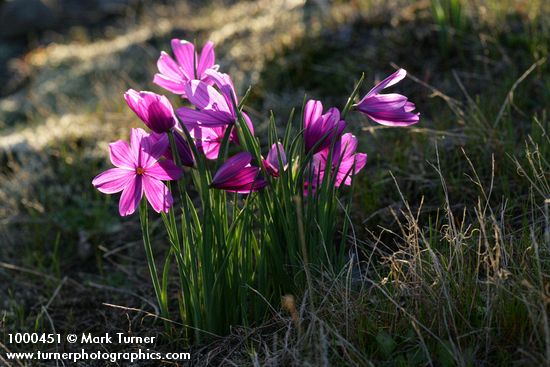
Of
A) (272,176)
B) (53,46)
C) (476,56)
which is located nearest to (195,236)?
(272,176)

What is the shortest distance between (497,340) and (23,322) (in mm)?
1940

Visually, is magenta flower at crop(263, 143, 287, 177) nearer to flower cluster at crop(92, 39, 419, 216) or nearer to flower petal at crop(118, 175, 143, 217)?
flower cluster at crop(92, 39, 419, 216)

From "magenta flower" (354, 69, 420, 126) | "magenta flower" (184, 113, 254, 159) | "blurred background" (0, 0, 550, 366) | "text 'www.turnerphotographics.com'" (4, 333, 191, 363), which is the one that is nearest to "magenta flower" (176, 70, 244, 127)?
"magenta flower" (184, 113, 254, 159)

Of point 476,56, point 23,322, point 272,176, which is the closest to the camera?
point 272,176

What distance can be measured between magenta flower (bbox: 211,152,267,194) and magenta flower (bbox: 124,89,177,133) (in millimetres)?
204

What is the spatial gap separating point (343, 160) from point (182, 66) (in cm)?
60

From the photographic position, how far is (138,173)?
200 cm

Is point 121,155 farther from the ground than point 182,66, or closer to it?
closer to it

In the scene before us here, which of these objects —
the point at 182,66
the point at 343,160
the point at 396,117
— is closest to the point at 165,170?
the point at 182,66

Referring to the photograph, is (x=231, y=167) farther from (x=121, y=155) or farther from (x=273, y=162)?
(x=121, y=155)

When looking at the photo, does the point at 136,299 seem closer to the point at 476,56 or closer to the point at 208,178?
the point at 208,178

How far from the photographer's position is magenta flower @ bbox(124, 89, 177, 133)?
6.44 ft

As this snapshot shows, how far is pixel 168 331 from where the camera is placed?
238 centimetres

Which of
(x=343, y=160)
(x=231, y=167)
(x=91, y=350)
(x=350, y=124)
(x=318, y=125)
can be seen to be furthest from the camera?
(x=350, y=124)
